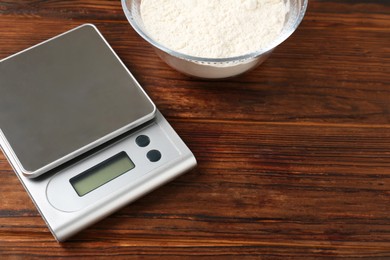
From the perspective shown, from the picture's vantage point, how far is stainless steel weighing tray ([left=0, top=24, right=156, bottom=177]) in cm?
77

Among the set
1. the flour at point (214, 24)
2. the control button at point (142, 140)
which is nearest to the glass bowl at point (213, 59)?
the flour at point (214, 24)

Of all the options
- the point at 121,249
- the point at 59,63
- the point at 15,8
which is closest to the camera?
the point at 121,249

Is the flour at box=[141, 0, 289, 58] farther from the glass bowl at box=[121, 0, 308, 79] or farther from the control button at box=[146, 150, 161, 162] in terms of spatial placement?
the control button at box=[146, 150, 161, 162]

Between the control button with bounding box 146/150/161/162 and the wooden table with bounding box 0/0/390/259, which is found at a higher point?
the control button with bounding box 146/150/161/162

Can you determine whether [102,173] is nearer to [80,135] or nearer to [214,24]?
[80,135]

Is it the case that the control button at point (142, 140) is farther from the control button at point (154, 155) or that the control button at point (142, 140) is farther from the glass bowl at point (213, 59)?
the glass bowl at point (213, 59)

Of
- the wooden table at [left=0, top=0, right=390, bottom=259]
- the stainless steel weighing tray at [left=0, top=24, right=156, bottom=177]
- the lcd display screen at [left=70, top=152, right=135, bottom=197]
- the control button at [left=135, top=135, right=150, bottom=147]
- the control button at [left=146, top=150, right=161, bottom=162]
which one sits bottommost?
the wooden table at [left=0, top=0, right=390, bottom=259]

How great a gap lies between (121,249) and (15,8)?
531 millimetres

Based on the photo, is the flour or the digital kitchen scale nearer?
the digital kitchen scale

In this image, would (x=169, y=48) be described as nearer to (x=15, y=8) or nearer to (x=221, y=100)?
(x=221, y=100)

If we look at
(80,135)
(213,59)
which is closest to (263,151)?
(213,59)

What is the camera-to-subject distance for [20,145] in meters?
0.77

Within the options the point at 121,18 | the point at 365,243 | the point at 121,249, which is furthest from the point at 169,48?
the point at 365,243

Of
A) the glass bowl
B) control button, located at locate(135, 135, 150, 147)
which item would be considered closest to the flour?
the glass bowl
